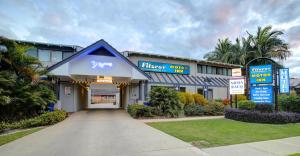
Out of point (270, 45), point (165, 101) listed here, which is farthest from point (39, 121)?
point (270, 45)

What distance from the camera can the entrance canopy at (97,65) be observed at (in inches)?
609

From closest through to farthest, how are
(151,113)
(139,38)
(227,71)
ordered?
(151,113) < (139,38) < (227,71)

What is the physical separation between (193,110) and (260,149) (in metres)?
10.4

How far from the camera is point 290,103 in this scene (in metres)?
14.9

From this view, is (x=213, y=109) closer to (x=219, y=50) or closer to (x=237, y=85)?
(x=237, y=85)

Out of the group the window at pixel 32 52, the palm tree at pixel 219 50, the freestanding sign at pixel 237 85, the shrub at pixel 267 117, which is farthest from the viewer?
the palm tree at pixel 219 50

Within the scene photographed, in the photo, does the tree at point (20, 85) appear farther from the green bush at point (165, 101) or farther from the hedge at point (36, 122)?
the green bush at point (165, 101)

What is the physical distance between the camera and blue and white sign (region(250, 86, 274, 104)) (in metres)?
13.9

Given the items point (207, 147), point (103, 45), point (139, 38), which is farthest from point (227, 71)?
point (207, 147)

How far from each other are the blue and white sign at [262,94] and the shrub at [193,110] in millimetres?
4425

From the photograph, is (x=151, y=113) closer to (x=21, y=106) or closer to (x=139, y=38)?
(x=21, y=106)

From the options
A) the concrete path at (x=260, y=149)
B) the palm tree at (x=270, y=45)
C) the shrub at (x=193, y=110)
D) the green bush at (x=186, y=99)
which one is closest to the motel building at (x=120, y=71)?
the green bush at (x=186, y=99)

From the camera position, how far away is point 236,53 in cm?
3825

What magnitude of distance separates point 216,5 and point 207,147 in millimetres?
11161
